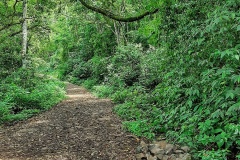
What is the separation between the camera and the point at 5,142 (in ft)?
21.4

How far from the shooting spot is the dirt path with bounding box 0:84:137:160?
5.49 m

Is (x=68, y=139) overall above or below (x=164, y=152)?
below

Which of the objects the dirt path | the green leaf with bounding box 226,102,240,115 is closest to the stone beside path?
the dirt path

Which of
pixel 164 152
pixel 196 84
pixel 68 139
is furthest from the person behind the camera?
pixel 68 139

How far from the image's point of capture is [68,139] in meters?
6.60

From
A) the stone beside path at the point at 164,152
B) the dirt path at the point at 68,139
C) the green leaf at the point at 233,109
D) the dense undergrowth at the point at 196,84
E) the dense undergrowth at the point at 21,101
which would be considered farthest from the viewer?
the dense undergrowth at the point at 21,101

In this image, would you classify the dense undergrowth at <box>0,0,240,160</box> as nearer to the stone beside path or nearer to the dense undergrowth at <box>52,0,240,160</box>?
the dense undergrowth at <box>52,0,240,160</box>

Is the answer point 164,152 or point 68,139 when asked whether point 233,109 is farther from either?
point 68,139

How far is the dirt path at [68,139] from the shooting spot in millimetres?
5488

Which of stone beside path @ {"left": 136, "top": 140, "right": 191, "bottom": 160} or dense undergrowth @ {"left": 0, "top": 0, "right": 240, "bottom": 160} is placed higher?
dense undergrowth @ {"left": 0, "top": 0, "right": 240, "bottom": 160}

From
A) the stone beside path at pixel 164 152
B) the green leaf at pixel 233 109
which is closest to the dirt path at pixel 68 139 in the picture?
the stone beside path at pixel 164 152

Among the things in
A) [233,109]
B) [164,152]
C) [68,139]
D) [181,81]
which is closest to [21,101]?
[68,139]

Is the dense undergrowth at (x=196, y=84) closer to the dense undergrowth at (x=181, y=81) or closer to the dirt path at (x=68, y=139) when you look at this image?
the dense undergrowth at (x=181, y=81)

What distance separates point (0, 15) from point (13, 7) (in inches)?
43.1
